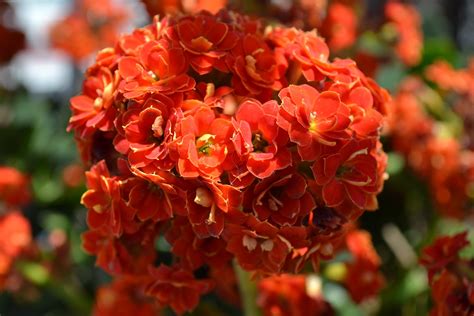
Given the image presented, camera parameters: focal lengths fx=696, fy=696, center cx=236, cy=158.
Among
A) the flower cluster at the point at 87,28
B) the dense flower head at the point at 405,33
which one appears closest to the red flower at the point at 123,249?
the dense flower head at the point at 405,33

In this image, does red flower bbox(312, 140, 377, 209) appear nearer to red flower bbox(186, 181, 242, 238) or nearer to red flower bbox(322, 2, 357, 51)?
red flower bbox(186, 181, 242, 238)

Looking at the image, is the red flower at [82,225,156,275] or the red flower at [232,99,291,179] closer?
the red flower at [232,99,291,179]

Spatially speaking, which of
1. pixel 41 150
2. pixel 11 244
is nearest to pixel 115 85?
pixel 11 244

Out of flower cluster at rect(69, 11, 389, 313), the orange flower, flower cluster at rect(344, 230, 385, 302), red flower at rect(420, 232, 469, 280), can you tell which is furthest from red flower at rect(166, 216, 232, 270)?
the orange flower

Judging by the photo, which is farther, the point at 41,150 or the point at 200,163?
the point at 41,150

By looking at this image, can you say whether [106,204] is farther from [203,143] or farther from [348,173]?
[348,173]

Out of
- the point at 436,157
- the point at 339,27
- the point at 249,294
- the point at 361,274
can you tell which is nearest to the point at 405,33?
the point at 339,27

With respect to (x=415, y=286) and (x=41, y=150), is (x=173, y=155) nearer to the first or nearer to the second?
(x=415, y=286)
